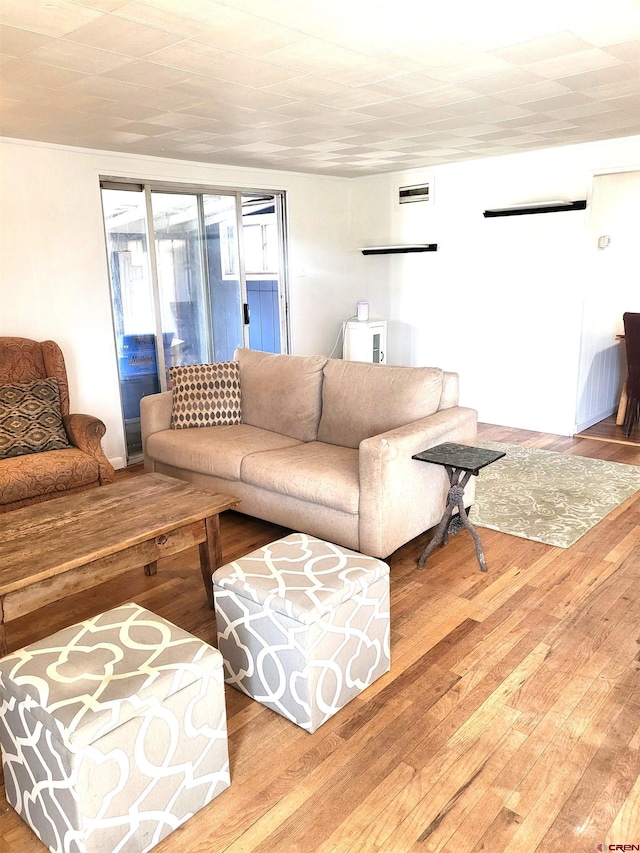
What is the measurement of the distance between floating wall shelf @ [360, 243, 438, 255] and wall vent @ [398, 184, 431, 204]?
1.34ft

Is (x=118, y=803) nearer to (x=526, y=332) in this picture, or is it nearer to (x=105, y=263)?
(x=105, y=263)

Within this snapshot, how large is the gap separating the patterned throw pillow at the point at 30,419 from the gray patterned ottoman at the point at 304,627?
80.7 inches

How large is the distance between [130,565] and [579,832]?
1.64 meters

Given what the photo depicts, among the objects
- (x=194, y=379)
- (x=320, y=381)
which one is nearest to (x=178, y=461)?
(x=194, y=379)

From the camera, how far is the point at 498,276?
18.6ft

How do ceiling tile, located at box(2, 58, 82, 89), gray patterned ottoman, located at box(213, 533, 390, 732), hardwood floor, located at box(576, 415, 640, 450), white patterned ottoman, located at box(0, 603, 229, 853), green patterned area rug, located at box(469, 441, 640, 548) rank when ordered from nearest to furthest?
white patterned ottoman, located at box(0, 603, 229, 853) < gray patterned ottoman, located at box(213, 533, 390, 732) < ceiling tile, located at box(2, 58, 82, 89) < green patterned area rug, located at box(469, 441, 640, 548) < hardwood floor, located at box(576, 415, 640, 450)

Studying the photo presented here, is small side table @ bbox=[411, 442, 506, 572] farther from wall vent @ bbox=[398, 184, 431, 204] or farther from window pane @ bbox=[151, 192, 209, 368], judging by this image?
wall vent @ bbox=[398, 184, 431, 204]

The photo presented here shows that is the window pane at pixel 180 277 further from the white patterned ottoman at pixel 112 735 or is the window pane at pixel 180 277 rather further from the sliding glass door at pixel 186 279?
the white patterned ottoman at pixel 112 735

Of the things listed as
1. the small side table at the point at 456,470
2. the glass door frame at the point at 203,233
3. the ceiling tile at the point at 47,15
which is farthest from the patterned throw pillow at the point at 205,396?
the ceiling tile at the point at 47,15

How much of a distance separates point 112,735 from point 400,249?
5460 millimetres

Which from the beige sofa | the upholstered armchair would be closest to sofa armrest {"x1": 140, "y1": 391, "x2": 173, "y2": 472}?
the beige sofa

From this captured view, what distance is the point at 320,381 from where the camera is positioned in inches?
152

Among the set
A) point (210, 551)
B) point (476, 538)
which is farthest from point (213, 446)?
point (476, 538)

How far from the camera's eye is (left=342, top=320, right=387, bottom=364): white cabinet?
631cm
